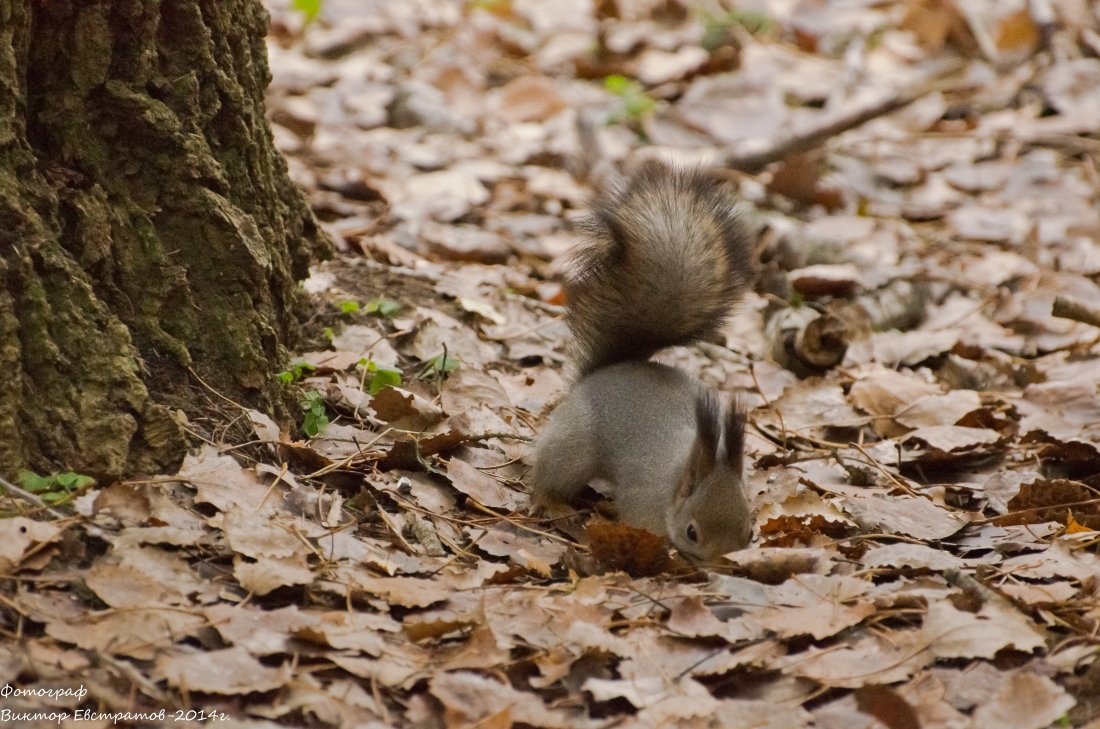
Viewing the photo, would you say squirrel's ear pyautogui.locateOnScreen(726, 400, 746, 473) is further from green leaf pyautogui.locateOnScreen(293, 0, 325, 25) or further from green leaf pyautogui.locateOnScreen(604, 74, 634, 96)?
green leaf pyautogui.locateOnScreen(293, 0, 325, 25)

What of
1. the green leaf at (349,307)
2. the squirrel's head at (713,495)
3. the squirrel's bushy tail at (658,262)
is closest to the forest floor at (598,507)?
the green leaf at (349,307)

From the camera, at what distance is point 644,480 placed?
3.18 meters

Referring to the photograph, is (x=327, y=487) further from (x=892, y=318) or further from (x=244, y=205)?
(x=892, y=318)

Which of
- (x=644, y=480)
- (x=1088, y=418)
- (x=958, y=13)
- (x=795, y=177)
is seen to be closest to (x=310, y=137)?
(x=795, y=177)

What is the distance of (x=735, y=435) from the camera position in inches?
113

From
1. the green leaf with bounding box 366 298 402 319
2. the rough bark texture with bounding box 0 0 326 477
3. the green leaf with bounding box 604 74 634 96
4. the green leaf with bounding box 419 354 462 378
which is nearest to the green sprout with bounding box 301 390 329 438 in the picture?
the rough bark texture with bounding box 0 0 326 477

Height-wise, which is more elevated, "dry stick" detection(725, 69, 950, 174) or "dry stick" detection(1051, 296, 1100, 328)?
"dry stick" detection(725, 69, 950, 174)

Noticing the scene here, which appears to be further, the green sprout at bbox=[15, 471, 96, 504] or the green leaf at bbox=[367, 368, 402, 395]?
the green leaf at bbox=[367, 368, 402, 395]

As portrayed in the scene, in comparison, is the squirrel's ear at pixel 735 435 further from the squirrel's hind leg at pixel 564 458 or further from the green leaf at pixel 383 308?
the green leaf at pixel 383 308

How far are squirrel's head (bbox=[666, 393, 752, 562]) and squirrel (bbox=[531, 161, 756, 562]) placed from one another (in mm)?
13

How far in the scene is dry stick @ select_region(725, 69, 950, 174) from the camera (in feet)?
19.9

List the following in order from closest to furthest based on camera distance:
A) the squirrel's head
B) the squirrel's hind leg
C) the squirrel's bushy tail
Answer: the squirrel's head, the squirrel's hind leg, the squirrel's bushy tail

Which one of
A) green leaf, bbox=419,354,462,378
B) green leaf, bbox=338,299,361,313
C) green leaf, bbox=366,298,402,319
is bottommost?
green leaf, bbox=419,354,462,378

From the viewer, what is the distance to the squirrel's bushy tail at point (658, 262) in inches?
129
